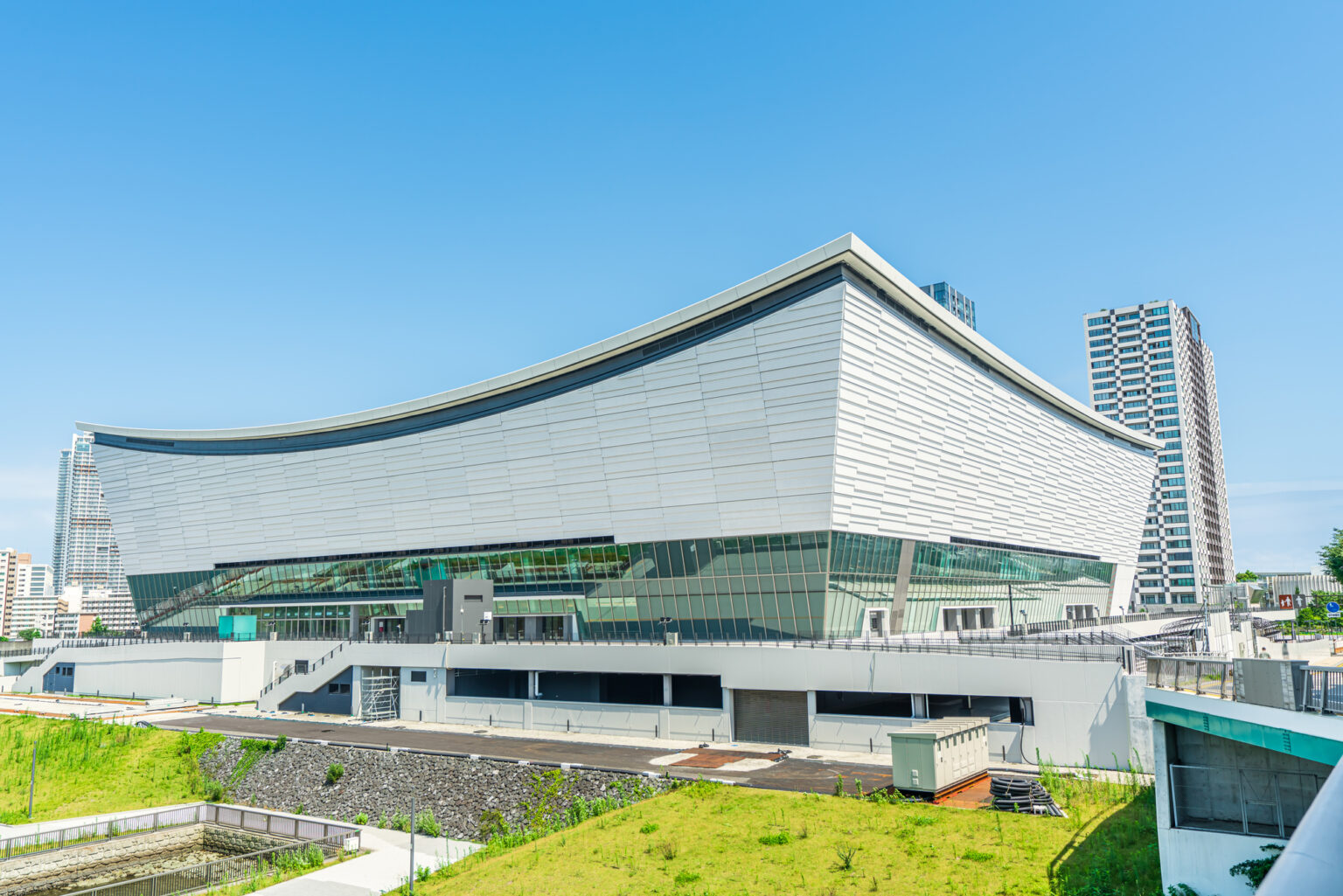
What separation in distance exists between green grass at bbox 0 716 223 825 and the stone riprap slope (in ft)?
6.44

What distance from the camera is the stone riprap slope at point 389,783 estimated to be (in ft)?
111

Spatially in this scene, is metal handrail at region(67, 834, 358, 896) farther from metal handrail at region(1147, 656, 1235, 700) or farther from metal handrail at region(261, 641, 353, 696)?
metal handrail at region(261, 641, 353, 696)

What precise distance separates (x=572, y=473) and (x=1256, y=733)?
45896 millimetres

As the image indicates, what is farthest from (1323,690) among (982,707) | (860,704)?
(860,704)

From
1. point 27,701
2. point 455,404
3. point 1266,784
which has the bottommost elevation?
point 27,701

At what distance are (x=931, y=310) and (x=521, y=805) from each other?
3734cm

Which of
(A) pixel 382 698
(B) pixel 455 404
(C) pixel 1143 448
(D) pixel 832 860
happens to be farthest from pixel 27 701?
(C) pixel 1143 448

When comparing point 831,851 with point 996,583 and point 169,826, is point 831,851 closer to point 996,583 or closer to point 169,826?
point 169,826

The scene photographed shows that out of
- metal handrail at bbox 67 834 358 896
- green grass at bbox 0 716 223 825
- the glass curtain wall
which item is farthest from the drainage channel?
the glass curtain wall

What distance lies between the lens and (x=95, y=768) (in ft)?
157

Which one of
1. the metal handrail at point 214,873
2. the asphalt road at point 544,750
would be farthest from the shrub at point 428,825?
the asphalt road at point 544,750

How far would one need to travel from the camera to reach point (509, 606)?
65062 mm

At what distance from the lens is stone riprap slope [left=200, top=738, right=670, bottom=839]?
111ft

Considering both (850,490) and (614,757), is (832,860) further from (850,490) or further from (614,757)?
(850,490)
